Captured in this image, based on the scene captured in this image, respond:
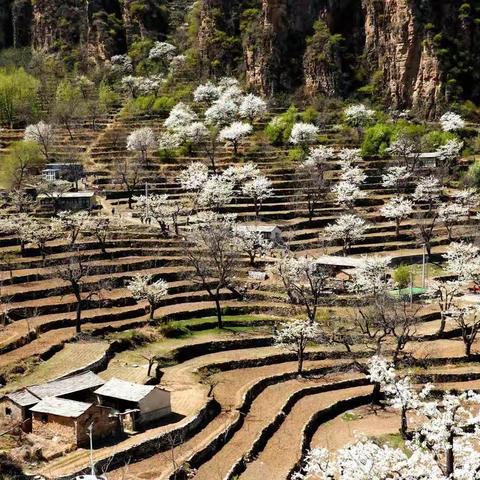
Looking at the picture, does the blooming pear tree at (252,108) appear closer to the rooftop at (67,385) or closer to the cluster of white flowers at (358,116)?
the cluster of white flowers at (358,116)

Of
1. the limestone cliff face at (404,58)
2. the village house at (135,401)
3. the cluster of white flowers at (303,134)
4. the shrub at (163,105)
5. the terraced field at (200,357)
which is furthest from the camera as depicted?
the shrub at (163,105)

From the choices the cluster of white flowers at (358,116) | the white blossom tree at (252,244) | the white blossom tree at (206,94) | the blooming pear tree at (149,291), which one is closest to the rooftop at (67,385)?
the blooming pear tree at (149,291)

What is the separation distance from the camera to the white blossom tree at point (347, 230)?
66875 mm

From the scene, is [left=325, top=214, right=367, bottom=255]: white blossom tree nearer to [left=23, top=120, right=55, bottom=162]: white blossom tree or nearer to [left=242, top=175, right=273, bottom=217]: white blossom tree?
[left=242, top=175, right=273, bottom=217]: white blossom tree

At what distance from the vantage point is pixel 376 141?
89750 millimetres

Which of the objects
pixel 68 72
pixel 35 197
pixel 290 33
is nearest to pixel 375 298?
pixel 35 197

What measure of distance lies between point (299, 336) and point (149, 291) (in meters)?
11.3

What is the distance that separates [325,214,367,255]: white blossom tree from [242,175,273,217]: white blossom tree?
8677 millimetres

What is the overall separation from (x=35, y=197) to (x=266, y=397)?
43.3 metres

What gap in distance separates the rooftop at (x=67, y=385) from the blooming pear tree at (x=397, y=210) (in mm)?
39609

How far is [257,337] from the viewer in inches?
1930

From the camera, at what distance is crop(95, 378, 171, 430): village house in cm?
3528

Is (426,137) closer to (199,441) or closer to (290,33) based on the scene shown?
(290,33)

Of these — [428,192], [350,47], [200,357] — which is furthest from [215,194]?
[350,47]
